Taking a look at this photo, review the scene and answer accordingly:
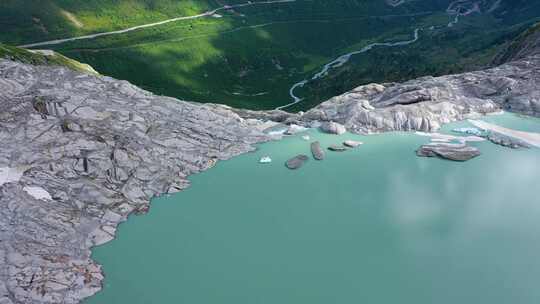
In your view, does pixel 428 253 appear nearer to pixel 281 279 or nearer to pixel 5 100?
pixel 281 279

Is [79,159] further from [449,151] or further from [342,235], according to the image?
[449,151]

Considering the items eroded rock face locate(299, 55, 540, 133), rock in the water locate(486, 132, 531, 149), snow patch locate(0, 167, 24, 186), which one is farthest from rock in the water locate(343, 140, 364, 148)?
snow patch locate(0, 167, 24, 186)

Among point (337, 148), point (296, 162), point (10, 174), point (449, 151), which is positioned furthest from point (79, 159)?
point (449, 151)

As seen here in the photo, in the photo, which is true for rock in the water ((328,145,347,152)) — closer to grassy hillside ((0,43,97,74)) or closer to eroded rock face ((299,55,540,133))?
eroded rock face ((299,55,540,133))

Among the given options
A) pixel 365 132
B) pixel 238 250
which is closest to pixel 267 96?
pixel 365 132


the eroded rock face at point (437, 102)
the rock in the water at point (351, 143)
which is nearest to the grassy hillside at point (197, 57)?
the eroded rock face at point (437, 102)
